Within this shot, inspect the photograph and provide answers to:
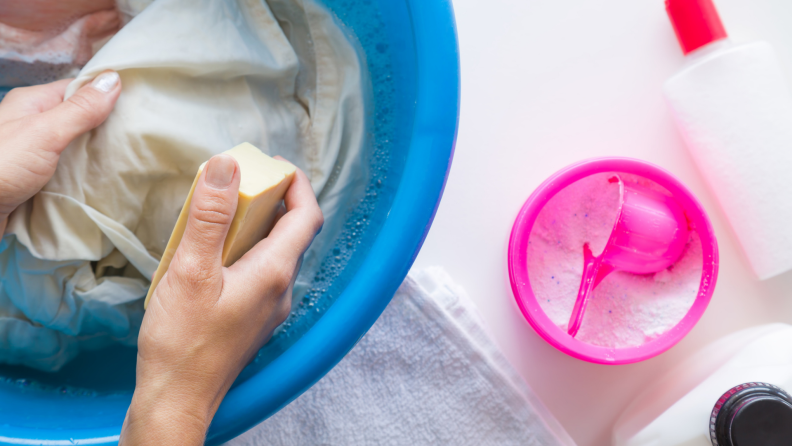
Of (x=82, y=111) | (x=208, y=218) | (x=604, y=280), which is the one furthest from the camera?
(x=604, y=280)

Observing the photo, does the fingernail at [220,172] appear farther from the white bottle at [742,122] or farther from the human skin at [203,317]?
the white bottle at [742,122]

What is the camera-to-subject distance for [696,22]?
53 cm

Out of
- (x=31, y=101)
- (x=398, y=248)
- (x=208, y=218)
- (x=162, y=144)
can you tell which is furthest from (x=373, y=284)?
(x=31, y=101)

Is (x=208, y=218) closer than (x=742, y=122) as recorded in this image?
Yes

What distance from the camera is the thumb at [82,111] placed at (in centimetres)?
44

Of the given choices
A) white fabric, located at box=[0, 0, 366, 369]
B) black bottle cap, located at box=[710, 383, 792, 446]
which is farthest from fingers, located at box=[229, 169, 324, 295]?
black bottle cap, located at box=[710, 383, 792, 446]

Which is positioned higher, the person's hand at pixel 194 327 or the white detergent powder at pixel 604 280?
the person's hand at pixel 194 327

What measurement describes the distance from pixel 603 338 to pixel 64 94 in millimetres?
632

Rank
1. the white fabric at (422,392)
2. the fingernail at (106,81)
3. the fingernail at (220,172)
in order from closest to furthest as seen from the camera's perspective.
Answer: the fingernail at (220,172)
the fingernail at (106,81)
the white fabric at (422,392)

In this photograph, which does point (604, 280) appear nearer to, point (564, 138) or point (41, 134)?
point (564, 138)

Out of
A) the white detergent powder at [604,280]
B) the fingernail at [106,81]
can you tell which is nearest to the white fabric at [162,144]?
the fingernail at [106,81]

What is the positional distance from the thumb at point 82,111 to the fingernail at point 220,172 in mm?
189

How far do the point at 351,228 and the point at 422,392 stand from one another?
0.21 meters

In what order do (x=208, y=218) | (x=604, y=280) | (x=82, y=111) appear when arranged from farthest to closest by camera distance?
(x=604, y=280)
(x=82, y=111)
(x=208, y=218)
